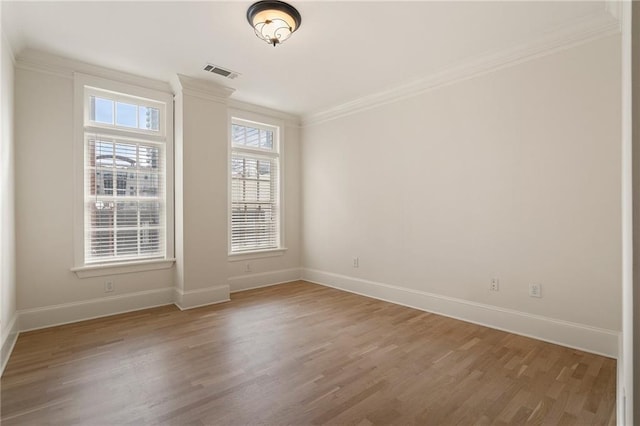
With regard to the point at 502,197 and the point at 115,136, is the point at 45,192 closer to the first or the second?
the point at 115,136

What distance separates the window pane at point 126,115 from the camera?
390 cm

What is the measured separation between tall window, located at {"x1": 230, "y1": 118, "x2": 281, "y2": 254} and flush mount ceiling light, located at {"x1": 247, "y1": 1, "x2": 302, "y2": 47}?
235 centimetres

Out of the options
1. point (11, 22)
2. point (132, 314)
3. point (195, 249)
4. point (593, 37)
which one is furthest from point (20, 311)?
point (593, 37)

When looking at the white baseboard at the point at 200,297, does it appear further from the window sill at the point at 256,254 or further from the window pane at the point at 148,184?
the window pane at the point at 148,184

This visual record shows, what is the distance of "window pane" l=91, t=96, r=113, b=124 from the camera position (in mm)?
3748

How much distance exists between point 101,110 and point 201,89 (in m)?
1.19

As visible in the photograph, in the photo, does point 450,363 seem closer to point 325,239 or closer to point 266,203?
point 325,239

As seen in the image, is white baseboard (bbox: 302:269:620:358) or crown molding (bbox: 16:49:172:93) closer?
white baseboard (bbox: 302:269:620:358)

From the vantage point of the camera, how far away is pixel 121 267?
3857 mm

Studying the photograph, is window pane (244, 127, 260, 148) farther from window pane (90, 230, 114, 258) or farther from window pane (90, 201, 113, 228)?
window pane (90, 230, 114, 258)

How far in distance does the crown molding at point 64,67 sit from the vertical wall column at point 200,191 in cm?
47

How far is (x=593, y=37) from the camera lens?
276 centimetres

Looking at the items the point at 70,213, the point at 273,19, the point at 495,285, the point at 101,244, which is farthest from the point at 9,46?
the point at 495,285

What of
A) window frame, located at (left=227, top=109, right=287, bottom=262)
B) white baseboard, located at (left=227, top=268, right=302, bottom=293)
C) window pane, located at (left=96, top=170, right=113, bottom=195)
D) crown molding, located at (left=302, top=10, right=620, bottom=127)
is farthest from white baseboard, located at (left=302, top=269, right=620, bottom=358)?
window pane, located at (left=96, top=170, right=113, bottom=195)
